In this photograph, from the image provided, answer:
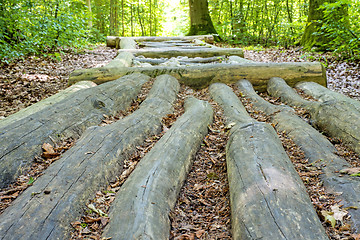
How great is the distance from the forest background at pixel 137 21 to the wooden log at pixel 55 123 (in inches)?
178

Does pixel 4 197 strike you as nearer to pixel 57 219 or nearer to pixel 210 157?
pixel 57 219

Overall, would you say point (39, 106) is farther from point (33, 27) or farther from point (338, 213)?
point (33, 27)

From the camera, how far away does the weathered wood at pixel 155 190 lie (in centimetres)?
167

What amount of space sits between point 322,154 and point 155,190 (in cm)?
186

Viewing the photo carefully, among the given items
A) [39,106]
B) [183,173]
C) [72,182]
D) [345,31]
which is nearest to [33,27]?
[39,106]

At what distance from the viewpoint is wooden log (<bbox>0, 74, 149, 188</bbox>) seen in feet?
7.70

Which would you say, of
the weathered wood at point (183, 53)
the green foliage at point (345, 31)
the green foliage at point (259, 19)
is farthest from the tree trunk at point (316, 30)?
the weathered wood at point (183, 53)

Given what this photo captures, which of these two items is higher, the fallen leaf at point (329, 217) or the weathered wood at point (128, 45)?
the weathered wood at point (128, 45)

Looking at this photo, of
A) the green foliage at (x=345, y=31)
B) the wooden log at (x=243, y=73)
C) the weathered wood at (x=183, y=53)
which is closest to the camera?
the wooden log at (x=243, y=73)

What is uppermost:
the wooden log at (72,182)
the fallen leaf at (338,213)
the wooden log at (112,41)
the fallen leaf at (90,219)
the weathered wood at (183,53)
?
the wooden log at (112,41)

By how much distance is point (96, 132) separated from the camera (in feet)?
9.23

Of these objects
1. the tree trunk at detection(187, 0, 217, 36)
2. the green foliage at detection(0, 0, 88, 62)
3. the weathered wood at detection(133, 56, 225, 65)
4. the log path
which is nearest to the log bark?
the tree trunk at detection(187, 0, 217, 36)

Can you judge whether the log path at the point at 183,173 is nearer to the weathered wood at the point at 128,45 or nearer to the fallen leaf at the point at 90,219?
the fallen leaf at the point at 90,219

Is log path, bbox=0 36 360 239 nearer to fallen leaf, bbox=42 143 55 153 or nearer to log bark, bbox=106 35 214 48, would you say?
fallen leaf, bbox=42 143 55 153
